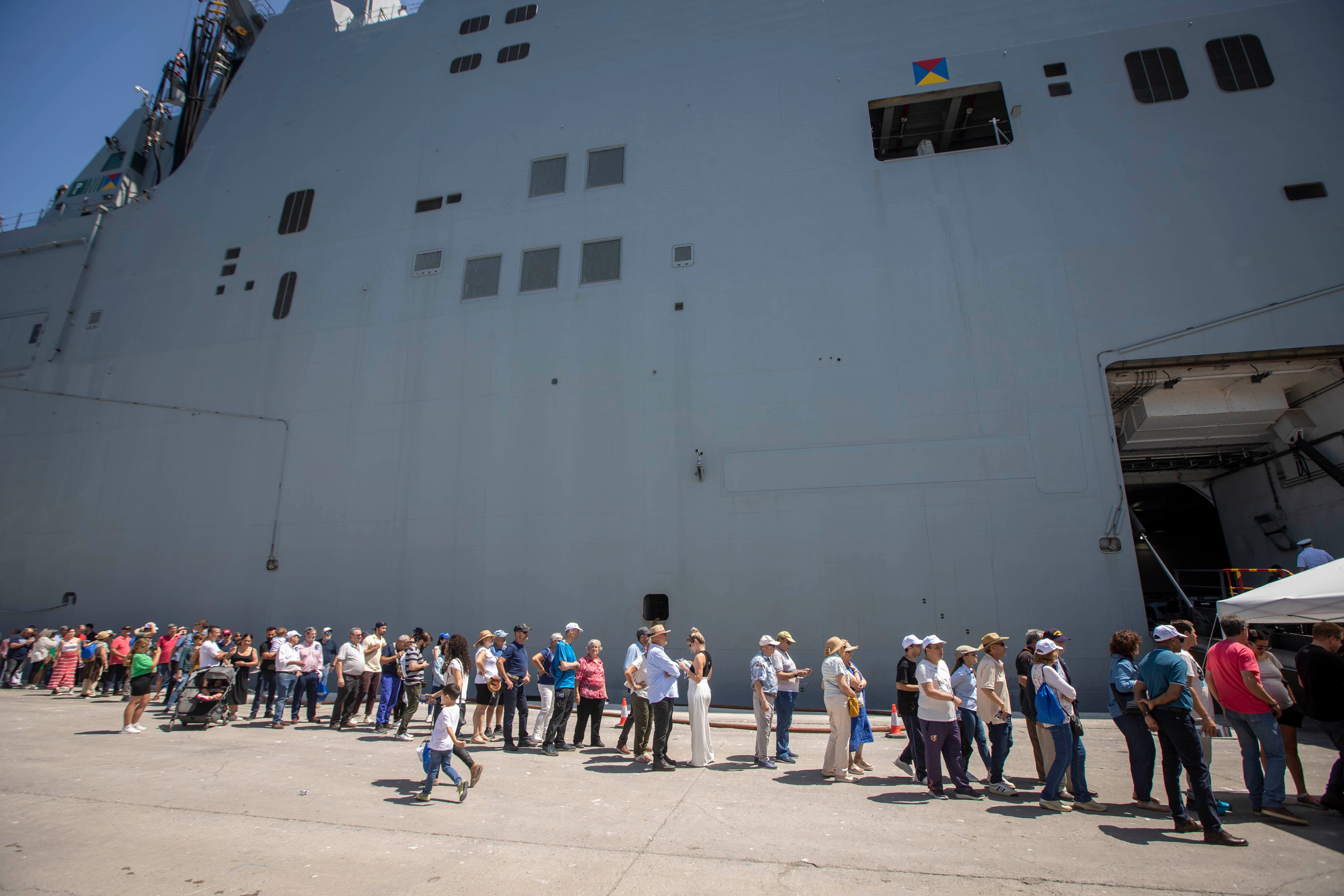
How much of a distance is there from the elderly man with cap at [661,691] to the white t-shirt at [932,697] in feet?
7.55

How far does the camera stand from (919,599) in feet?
32.7

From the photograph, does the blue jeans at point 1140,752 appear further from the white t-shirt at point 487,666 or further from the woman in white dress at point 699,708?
the white t-shirt at point 487,666

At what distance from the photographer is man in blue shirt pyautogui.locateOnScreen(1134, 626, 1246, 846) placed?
4137mm

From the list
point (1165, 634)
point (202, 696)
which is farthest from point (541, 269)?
point (1165, 634)

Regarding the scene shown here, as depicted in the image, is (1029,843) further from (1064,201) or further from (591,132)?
(591,132)

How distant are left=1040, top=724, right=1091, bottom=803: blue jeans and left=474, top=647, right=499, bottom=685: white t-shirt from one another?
5.53m

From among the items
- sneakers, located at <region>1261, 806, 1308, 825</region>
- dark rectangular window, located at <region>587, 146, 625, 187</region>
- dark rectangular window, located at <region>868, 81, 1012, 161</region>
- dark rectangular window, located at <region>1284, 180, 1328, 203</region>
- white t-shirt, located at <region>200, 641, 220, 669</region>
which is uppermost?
dark rectangular window, located at <region>868, 81, 1012, 161</region>

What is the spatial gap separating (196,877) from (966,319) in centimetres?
1148

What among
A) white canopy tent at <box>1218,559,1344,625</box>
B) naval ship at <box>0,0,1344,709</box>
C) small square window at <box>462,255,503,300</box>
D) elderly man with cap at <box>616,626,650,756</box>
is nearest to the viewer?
white canopy tent at <box>1218,559,1344,625</box>

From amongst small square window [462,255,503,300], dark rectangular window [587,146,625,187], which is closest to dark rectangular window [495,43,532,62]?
dark rectangular window [587,146,625,187]

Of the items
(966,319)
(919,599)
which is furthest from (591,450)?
(966,319)

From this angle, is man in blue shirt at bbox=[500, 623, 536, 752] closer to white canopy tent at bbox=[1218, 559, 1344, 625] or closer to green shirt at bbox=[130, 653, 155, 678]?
green shirt at bbox=[130, 653, 155, 678]

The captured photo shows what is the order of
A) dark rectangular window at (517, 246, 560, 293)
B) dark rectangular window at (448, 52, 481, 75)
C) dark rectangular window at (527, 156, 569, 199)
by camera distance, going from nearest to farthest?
dark rectangular window at (517, 246, 560, 293), dark rectangular window at (527, 156, 569, 199), dark rectangular window at (448, 52, 481, 75)

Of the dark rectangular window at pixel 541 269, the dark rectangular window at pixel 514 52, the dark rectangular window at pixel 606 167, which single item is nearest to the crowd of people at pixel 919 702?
the dark rectangular window at pixel 541 269
